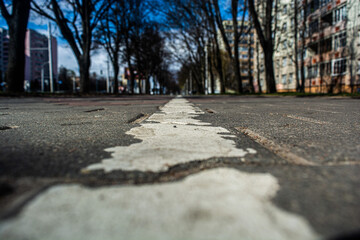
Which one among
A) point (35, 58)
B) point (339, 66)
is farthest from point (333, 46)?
point (35, 58)

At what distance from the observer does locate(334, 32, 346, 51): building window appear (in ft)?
71.9

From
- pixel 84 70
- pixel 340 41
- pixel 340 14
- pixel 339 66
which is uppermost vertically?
pixel 340 14

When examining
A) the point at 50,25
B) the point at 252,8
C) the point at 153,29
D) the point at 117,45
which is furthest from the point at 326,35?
the point at 50,25

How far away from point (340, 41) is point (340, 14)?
2444 mm

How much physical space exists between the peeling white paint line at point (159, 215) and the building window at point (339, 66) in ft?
86.8

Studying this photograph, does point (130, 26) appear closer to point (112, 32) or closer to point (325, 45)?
point (112, 32)

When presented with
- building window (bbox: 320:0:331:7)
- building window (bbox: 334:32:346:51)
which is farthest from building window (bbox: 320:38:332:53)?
building window (bbox: 320:0:331:7)

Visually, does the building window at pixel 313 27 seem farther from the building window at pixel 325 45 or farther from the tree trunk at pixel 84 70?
the tree trunk at pixel 84 70

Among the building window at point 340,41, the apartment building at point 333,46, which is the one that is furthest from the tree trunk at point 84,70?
the building window at point 340,41

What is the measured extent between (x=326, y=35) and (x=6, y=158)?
28.8m

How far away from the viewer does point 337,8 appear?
22.2 metres

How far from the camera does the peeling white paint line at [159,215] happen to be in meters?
0.47

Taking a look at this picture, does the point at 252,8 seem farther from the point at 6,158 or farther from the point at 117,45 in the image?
the point at 6,158

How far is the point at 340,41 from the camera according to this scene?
22344 millimetres
